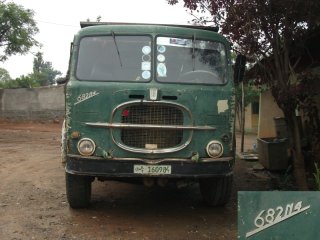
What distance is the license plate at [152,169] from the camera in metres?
5.65

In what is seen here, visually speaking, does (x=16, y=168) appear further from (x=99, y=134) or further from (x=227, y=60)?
(x=227, y=60)

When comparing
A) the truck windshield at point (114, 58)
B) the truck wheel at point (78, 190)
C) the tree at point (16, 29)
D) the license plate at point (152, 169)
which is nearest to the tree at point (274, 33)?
the truck windshield at point (114, 58)

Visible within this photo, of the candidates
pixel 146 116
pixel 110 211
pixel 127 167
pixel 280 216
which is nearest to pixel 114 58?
pixel 146 116

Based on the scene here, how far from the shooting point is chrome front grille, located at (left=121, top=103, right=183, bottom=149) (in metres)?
5.74

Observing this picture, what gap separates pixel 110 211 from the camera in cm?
649

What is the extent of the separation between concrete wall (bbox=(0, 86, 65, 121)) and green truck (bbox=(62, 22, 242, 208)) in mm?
17831

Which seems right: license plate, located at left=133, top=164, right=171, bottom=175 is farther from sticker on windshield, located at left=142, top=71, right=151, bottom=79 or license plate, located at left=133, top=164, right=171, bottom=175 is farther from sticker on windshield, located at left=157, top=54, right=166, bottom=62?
sticker on windshield, located at left=157, top=54, right=166, bottom=62

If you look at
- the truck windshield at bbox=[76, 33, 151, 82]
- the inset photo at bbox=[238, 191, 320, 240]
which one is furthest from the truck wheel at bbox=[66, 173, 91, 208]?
the inset photo at bbox=[238, 191, 320, 240]

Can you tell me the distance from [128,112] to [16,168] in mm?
5049

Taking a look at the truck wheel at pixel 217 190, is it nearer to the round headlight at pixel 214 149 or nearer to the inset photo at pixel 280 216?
the round headlight at pixel 214 149

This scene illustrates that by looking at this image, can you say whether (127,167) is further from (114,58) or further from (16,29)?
(16,29)

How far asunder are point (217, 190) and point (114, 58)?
7.20 ft

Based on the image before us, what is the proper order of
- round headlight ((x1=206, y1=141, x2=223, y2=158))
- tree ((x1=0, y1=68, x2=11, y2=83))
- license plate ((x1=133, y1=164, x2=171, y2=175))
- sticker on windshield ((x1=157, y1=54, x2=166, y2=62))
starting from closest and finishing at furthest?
license plate ((x1=133, y1=164, x2=171, y2=175))
round headlight ((x1=206, y1=141, x2=223, y2=158))
sticker on windshield ((x1=157, y1=54, x2=166, y2=62))
tree ((x1=0, y1=68, x2=11, y2=83))

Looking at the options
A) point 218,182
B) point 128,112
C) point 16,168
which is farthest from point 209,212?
point 16,168
